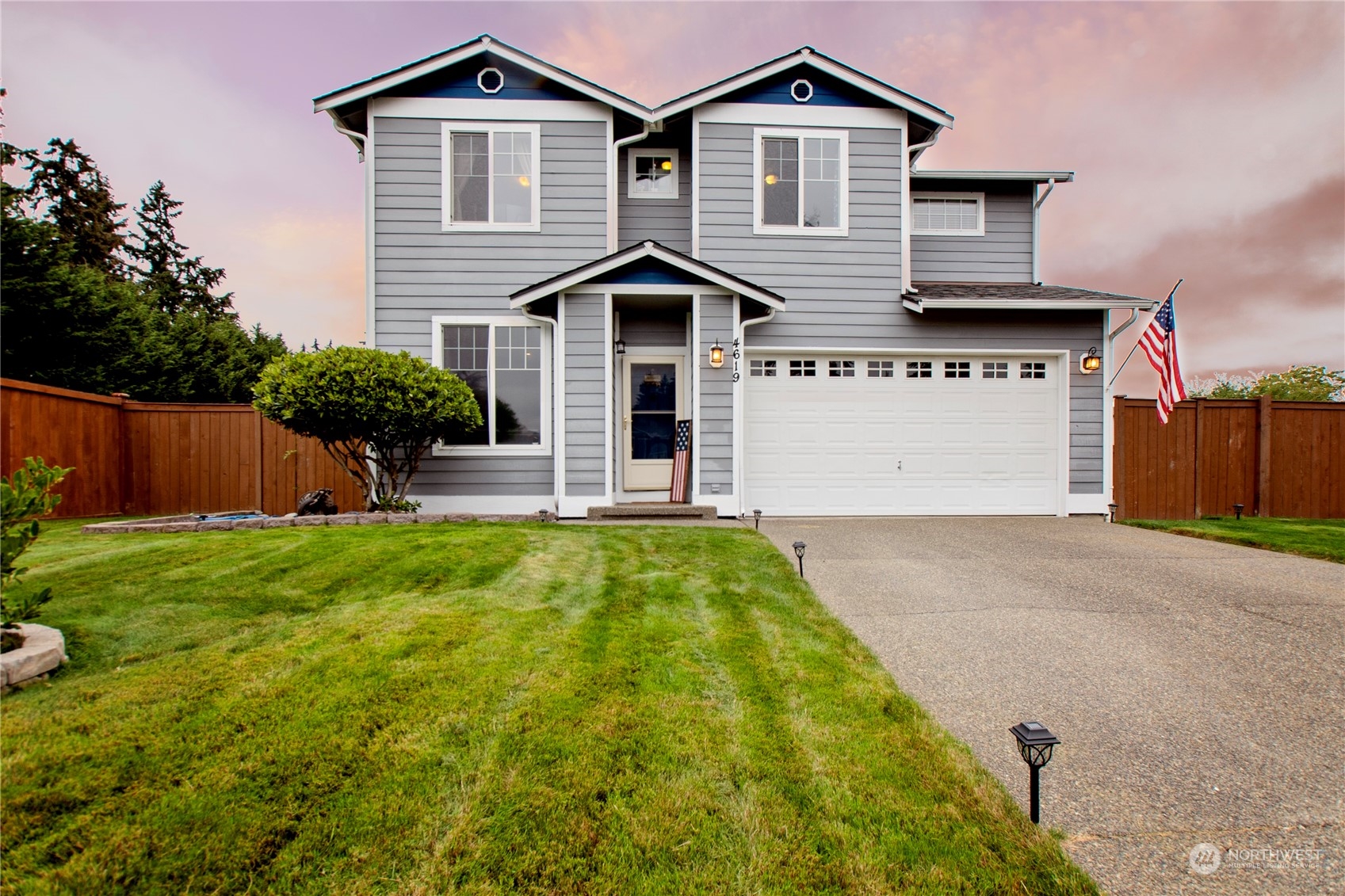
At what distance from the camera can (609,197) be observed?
330 inches

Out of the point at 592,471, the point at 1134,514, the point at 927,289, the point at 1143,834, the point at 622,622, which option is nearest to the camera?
the point at 1143,834

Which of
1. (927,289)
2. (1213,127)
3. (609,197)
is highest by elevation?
(1213,127)

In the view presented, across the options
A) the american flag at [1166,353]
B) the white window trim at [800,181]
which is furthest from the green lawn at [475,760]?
the american flag at [1166,353]

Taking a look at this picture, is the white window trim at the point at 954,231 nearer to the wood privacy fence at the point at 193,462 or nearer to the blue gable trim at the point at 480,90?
the blue gable trim at the point at 480,90

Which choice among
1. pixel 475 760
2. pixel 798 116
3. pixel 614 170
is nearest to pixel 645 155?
pixel 614 170

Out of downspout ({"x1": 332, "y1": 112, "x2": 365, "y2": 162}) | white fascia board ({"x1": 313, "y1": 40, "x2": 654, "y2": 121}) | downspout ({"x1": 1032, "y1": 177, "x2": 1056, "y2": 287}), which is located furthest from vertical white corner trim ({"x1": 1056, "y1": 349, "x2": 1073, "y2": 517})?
downspout ({"x1": 332, "y1": 112, "x2": 365, "y2": 162})

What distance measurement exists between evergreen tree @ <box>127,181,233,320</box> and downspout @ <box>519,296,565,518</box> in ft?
87.9

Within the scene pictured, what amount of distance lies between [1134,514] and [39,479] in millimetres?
11581

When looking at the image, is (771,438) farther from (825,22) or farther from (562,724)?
(825,22)

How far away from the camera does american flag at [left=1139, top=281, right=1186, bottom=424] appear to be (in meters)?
7.47

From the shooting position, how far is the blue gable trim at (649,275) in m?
7.67

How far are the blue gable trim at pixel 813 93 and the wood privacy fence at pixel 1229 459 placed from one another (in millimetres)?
6144

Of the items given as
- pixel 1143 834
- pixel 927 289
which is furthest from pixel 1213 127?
pixel 1143 834

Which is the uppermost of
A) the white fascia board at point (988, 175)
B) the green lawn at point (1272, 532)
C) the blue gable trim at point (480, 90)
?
the blue gable trim at point (480, 90)
